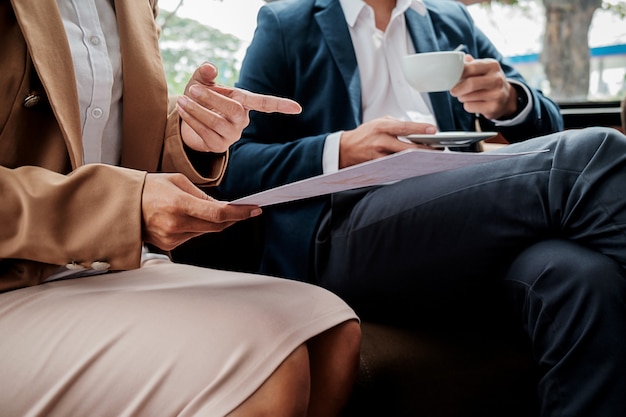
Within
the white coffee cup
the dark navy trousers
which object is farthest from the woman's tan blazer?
the white coffee cup

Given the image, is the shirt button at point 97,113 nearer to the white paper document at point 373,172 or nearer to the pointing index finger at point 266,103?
the pointing index finger at point 266,103

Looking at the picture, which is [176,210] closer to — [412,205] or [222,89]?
[222,89]

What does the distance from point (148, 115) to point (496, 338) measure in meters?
0.71

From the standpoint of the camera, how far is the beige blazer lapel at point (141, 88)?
1026 millimetres

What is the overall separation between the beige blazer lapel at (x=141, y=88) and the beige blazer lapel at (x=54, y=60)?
0.14 m

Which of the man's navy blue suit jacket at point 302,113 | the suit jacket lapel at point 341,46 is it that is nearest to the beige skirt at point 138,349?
the man's navy blue suit jacket at point 302,113

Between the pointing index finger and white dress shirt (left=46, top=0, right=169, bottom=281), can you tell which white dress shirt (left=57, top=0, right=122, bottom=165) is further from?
the pointing index finger

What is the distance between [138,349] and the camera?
737mm

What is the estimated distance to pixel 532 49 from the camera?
8.07ft

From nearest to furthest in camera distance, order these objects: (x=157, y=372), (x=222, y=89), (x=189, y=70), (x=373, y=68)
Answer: (x=157, y=372)
(x=222, y=89)
(x=373, y=68)
(x=189, y=70)

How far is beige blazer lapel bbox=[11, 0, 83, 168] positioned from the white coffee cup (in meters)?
0.64

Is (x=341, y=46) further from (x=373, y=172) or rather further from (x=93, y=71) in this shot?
(x=373, y=172)

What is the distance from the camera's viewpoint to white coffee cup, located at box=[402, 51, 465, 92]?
126 centimetres

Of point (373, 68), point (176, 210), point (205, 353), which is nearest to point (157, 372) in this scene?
point (205, 353)
